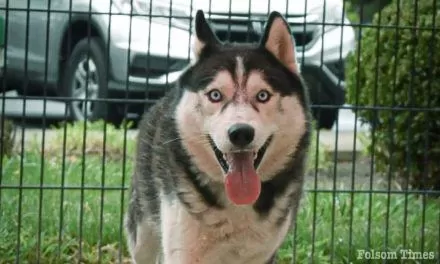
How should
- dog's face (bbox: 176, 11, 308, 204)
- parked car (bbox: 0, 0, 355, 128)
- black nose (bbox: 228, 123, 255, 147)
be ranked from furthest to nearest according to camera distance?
parked car (bbox: 0, 0, 355, 128) → dog's face (bbox: 176, 11, 308, 204) → black nose (bbox: 228, 123, 255, 147)

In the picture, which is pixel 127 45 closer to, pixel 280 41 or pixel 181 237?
Answer: pixel 280 41

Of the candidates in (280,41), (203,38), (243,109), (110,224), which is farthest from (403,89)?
(243,109)

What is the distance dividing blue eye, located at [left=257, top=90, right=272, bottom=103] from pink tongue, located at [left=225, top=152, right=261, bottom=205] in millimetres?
231

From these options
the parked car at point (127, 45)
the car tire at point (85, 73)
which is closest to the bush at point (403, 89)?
the parked car at point (127, 45)

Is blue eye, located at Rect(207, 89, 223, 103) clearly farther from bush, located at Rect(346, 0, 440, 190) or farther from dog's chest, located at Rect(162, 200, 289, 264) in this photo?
bush, located at Rect(346, 0, 440, 190)

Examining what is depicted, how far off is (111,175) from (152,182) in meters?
2.89

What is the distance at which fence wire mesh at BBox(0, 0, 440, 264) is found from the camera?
5984mm

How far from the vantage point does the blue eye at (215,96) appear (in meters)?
4.21

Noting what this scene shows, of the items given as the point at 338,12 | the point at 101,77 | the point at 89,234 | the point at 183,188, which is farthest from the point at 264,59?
the point at 338,12

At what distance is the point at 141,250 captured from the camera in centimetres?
511

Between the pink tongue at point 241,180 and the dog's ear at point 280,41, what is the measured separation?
20.0 inches

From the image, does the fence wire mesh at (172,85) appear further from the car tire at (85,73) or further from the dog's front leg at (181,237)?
the dog's front leg at (181,237)

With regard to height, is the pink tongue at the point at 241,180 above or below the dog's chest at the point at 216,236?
above

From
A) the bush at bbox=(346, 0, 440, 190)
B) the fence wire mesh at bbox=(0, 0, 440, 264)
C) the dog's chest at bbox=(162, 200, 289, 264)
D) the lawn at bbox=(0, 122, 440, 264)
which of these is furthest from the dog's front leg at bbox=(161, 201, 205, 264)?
the bush at bbox=(346, 0, 440, 190)
